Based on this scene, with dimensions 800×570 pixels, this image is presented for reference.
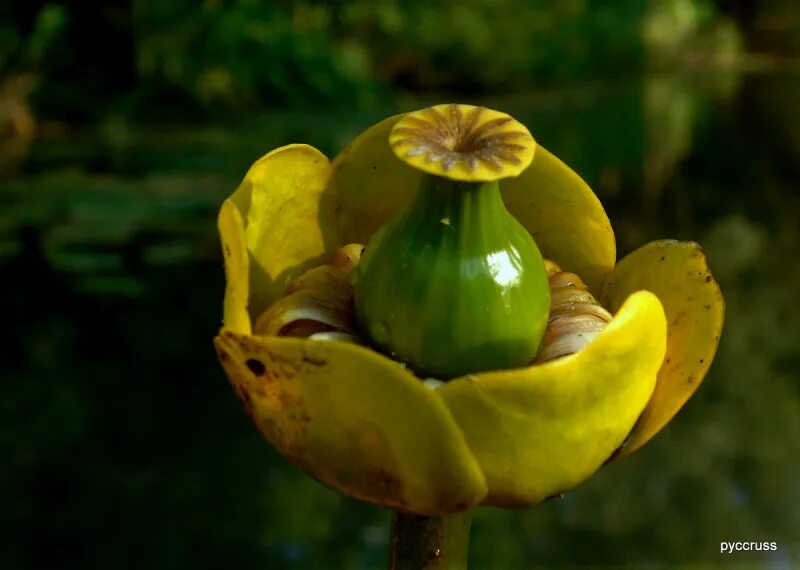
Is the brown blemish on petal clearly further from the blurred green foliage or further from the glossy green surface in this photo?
the blurred green foliage

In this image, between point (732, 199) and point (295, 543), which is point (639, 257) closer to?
point (295, 543)

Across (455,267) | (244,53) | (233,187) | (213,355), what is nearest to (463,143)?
(455,267)

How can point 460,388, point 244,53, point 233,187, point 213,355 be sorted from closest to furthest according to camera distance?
point 460,388 < point 213,355 < point 233,187 < point 244,53

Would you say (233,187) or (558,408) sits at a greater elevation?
(558,408)

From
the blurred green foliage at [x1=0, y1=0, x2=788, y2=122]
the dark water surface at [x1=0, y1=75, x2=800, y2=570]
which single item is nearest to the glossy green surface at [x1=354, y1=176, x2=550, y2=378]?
the dark water surface at [x1=0, y1=75, x2=800, y2=570]

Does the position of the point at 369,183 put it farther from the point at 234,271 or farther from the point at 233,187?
the point at 233,187

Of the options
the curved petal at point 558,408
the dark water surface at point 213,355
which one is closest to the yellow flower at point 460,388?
the curved petal at point 558,408

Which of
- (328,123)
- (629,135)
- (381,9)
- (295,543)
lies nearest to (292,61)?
(328,123)
